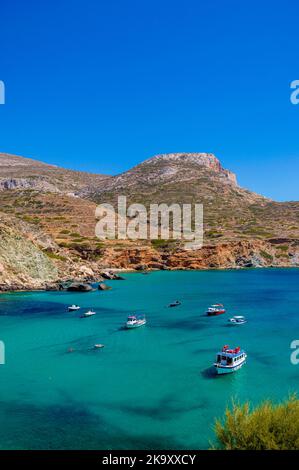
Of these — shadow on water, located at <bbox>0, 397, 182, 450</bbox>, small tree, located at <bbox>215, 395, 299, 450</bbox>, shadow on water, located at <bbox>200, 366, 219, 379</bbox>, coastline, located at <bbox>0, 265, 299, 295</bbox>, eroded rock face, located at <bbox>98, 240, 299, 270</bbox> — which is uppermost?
eroded rock face, located at <bbox>98, 240, 299, 270</bbox>

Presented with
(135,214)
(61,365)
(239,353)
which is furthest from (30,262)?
(135,214)

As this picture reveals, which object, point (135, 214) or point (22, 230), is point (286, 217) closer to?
point (135, 214)

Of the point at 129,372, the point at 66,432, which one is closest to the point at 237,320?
the point at 129,372

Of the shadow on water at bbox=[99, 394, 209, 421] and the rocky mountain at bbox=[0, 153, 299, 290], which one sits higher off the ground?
the rocky mountain at bbox=[0, 153, 299, 290]

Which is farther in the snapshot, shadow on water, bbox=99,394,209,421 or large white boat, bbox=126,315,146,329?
large white boat, bbox=126,315,146,329

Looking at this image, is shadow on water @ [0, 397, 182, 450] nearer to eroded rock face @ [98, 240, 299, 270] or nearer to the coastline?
the coastline

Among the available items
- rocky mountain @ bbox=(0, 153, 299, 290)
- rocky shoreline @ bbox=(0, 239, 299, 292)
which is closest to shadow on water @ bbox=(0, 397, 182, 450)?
rocky mountain @ bbox=(0, 153, 299, 290)

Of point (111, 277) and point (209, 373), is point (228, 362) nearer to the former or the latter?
point (209, 373)
